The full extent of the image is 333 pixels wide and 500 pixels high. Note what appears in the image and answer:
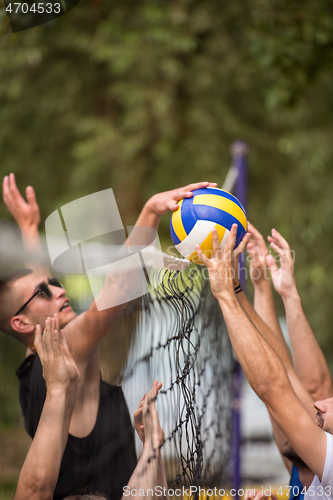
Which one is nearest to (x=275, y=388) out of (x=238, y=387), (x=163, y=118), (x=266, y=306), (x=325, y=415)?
(x=325, y=415)

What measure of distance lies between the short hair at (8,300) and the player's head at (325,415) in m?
1.47

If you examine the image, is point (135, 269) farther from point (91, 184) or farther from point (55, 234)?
point (91, 184)

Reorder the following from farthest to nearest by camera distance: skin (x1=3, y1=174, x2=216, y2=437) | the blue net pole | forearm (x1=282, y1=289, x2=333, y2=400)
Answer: the blue net pole < forearm (x1=282, y1=289, x2=333, y2=400) < skin (x1=3, y1=174, x2=216, y2=437)

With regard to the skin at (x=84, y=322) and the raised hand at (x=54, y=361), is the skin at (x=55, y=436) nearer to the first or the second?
the raised hand at (x=54, y=361)

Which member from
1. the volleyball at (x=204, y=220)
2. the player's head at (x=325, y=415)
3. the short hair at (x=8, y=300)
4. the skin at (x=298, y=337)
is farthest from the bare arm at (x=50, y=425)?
the skin at (x=298, y=337)

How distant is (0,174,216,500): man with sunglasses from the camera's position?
2090 millimetres

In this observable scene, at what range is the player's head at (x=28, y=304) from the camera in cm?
227

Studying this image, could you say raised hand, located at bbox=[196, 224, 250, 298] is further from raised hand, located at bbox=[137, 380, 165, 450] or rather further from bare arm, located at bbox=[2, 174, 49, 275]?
bare arm, located at bbox=[2, 174, 49, 275]

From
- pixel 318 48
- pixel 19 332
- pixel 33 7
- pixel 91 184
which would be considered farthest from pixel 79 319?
pixel 91 184

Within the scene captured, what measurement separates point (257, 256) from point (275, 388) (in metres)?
1.08

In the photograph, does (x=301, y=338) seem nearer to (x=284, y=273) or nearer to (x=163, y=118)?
(x=284, y=273)

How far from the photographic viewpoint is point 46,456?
1.82 m

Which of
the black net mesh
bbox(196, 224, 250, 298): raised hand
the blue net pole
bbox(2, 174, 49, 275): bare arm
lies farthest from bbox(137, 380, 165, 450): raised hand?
the blue net pole

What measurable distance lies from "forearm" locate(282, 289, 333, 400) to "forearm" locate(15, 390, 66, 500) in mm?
1325
